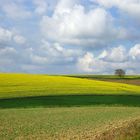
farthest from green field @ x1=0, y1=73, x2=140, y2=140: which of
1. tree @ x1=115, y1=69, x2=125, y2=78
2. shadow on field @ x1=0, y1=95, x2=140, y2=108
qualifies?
tree @ x1=115, y1=69, x2=125, y2=78

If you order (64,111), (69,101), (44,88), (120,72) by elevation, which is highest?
(120,72)

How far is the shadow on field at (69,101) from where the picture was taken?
140 feet

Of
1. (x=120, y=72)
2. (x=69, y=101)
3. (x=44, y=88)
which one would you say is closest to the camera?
(x=69, y=101)

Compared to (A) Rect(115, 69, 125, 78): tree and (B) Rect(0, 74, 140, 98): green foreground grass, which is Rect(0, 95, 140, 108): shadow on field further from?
(A) Rect(115, 69, 125, 78): tree

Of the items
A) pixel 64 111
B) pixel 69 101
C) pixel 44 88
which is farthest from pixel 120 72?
pixel 64 111

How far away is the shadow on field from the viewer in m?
42.8

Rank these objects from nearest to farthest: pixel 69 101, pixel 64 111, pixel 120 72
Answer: pixel 64 111 < pixel 69 101 < pixel 120 72

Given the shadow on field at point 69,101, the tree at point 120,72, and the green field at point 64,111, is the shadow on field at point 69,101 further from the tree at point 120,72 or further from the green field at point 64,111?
the tree at point 120,72

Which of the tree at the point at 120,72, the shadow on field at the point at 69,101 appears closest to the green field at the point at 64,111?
the shadow on field at the point at 69,101

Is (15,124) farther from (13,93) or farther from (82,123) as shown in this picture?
(13,93)

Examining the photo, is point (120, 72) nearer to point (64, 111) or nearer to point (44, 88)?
point (44, 88)

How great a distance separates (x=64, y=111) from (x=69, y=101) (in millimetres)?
11007

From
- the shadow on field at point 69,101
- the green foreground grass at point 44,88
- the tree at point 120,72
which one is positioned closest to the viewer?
the shadow on field at point 69,101

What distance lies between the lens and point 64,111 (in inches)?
1375
